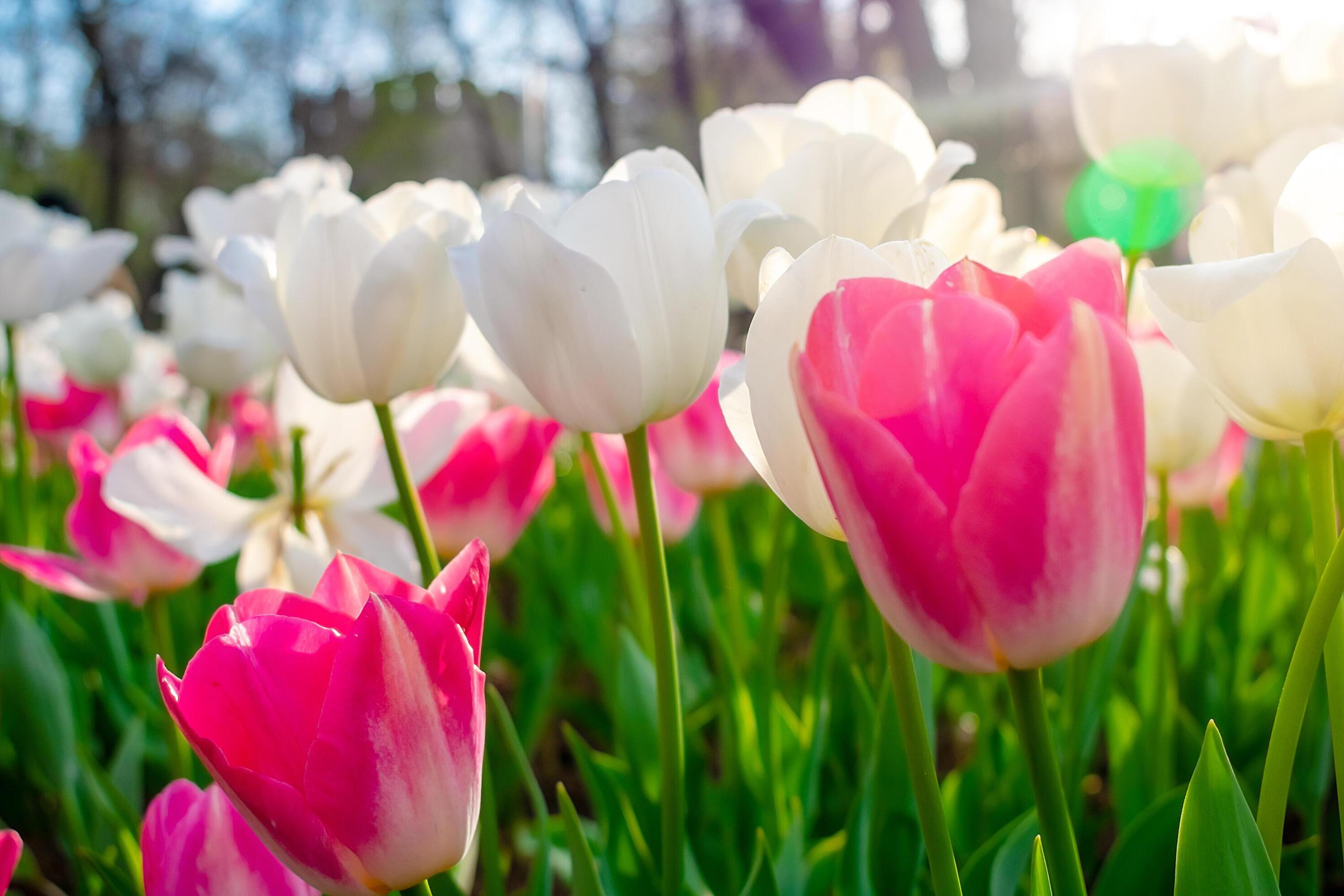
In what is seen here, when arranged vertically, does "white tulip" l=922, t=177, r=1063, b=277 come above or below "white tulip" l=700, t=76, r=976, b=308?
below

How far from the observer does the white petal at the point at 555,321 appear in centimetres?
45

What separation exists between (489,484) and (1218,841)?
683 mm

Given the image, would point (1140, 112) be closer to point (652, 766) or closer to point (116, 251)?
point (652, 766)

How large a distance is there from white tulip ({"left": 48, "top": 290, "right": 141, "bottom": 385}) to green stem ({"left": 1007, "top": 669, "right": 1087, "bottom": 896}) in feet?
7.29

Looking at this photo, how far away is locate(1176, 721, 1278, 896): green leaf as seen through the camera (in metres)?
0.37

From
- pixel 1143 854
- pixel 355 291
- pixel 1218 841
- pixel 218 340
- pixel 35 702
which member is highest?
pixel 355 291

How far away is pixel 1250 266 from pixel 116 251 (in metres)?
1.30

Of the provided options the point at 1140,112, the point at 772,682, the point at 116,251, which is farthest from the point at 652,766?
the point at 116,251

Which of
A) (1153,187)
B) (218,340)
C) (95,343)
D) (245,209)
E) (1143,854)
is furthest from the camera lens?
(95,343)

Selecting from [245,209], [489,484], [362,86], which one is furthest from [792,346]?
[362,86]

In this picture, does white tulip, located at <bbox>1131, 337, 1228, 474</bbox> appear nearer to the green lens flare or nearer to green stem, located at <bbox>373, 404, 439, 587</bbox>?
the green lens flare

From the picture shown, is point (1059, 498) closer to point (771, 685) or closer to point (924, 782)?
point (924, 782)

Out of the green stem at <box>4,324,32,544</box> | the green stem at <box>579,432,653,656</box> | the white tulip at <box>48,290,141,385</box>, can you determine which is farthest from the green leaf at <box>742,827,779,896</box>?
the white tulip at <box>48,290,141,385</box>

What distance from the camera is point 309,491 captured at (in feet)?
2.55
